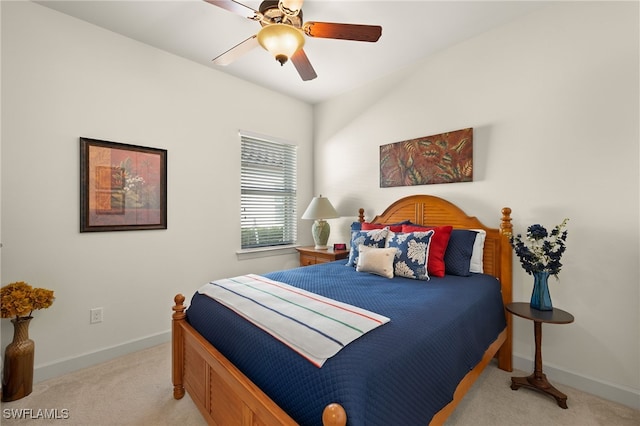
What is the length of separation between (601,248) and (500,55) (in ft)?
5.62

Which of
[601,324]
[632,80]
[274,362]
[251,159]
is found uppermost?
[632,80]

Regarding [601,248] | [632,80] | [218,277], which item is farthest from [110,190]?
[632,80]

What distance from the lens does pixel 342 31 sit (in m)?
1.83

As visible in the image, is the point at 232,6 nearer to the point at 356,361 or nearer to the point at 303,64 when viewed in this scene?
the point at 303,64

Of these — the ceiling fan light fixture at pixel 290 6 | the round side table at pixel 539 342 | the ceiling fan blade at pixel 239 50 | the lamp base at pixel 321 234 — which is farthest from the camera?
the lamp base at pixel 321 234

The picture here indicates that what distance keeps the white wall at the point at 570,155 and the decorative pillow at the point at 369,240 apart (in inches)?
32.4

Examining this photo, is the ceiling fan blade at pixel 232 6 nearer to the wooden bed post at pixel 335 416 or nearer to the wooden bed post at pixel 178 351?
the wooden bed post at pixel 178 351

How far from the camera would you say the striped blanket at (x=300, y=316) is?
3.86 feet

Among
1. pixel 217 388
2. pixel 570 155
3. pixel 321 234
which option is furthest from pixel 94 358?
pixel 570 155

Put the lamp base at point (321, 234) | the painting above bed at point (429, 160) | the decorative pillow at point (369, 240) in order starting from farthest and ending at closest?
the lamp base at point (321, 234) → the painting above bed at point (429, 160) → the decorative pillow at point (369, 240)

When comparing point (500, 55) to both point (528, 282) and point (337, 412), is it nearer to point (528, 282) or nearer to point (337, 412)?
point (528, 282)

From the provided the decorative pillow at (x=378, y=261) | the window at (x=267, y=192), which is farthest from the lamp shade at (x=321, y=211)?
the decorative pillow at (x=378, y=261)

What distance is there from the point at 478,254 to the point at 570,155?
0.98m

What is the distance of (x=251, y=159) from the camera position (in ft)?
11.7
